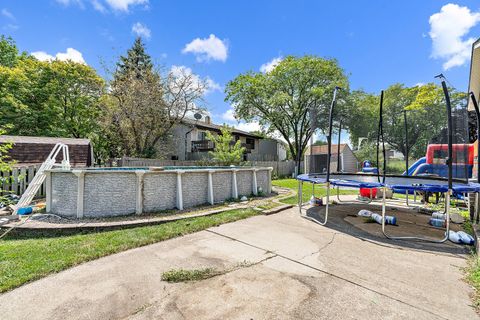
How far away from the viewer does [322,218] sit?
609 cm

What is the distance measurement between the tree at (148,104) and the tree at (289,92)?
623cm

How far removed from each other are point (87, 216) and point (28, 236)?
1.08 meters

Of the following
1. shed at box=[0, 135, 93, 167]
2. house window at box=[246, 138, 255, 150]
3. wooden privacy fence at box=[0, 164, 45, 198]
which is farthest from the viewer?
house window at box=[246, 138, 255, 150]

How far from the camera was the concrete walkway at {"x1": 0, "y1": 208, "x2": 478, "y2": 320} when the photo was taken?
2201mm

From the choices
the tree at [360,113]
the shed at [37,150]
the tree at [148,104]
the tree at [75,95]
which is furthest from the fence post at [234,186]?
the tree at [75,95]

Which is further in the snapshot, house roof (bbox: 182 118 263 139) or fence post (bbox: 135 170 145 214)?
house roof (bbox: 182 118 263 139)

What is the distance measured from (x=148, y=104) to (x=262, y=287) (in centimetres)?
1540

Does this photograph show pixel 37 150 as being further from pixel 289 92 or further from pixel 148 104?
pixel 289 92

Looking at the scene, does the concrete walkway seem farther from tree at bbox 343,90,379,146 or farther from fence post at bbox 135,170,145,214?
tree at bbox 343,90,379,146

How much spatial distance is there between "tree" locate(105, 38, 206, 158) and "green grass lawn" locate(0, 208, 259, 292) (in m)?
12.3

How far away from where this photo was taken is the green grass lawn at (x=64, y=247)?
2914 mm

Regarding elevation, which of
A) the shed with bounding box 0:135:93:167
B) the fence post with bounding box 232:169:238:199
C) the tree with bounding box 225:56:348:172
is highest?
the tree with bounding box 225:56:348:172

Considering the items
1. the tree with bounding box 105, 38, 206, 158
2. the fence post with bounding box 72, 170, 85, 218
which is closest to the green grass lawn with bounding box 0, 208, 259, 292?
the fence post with bounding box 72, 170, 85, 218

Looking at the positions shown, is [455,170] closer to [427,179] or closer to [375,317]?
[427,179]
